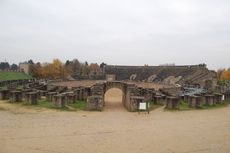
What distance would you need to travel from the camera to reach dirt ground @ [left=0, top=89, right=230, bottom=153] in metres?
12.2

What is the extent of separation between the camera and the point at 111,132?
1498 centimetres

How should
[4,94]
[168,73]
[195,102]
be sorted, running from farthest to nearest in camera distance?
[168,73] < [4,94] < [195,102]

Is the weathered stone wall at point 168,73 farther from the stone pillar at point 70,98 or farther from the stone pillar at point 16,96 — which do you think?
the stone pillar at point 16,96

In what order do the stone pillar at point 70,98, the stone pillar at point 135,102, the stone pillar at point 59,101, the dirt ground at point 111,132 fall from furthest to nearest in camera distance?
the stone pillar at point 70,98 < the stone pillar at point 59,101 < the stone pillar at point 135,102 < the dirt ground at point 111,132

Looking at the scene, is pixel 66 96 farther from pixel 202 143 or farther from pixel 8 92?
pixel 202 143

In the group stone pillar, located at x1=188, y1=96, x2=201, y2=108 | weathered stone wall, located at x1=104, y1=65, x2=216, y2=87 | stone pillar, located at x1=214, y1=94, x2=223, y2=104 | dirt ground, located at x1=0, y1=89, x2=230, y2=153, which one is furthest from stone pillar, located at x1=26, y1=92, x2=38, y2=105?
weathered stone wall, located at x1=104, y1=65, x2=216, y2=87

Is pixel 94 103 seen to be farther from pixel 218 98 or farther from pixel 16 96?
pixel 218 98

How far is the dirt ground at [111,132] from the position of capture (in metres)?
12.2

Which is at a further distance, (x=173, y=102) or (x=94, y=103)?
(x=173, y=102)

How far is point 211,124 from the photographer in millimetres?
17516

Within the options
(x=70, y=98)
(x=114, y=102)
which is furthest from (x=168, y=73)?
(x=70, y=98)

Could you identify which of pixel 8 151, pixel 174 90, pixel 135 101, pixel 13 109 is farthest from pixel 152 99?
pixel 8 151

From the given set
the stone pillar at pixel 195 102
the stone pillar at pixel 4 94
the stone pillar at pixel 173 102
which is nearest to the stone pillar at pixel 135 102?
the stone pillar at pixel 173 102

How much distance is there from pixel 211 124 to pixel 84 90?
13159mm
